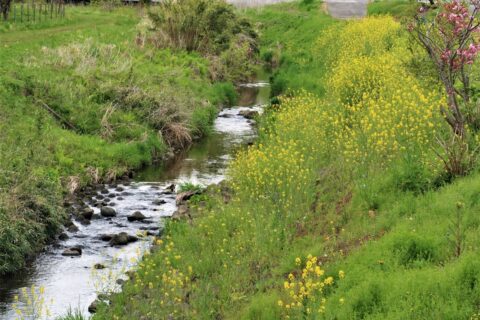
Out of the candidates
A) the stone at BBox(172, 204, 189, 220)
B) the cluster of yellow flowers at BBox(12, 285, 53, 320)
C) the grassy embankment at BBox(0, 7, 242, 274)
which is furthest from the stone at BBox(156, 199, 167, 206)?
the cluster of yellow flowers at BBox(12, 285, 53, 320)

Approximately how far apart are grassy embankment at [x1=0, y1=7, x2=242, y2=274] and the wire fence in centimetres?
291

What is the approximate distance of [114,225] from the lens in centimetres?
1573

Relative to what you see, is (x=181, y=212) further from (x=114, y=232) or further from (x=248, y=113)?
(x=248, y=113)

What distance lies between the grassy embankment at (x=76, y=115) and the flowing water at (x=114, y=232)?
0.52m

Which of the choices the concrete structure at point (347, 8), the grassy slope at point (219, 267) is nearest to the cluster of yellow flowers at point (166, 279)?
the grassy slope at point (219, 267)

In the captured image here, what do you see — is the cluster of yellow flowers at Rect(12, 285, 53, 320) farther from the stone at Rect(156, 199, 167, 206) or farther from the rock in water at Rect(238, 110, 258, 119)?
the rock in water at Rect(238, 110, 258, 119)

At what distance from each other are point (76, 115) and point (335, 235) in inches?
482

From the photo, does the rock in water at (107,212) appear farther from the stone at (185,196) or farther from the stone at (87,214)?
the stone at (185,196)

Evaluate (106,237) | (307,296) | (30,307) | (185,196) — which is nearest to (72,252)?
(106,237)

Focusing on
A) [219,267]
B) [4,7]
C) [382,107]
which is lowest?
[219,267]

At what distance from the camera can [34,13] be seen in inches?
1404

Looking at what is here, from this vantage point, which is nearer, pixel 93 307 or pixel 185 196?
pixel 93 307

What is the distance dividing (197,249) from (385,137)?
4.05 m

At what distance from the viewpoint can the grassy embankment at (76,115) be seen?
48.7ft
